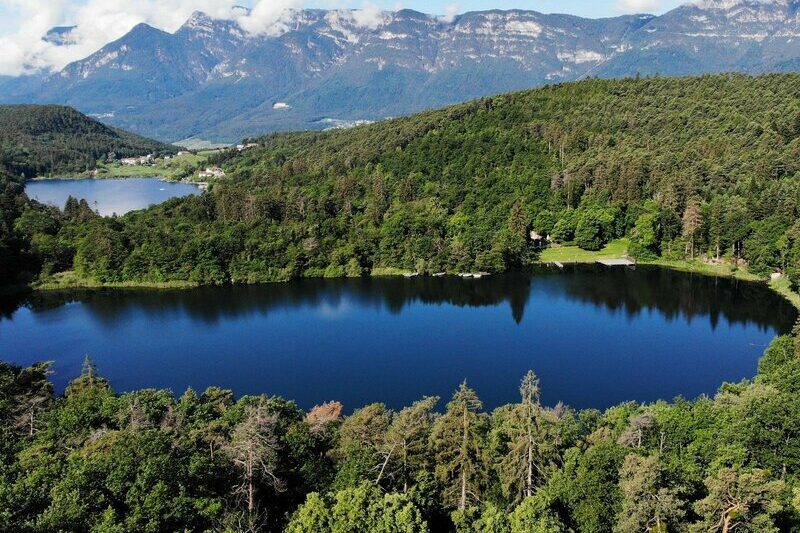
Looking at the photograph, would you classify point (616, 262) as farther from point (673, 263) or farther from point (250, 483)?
point (250, 483)

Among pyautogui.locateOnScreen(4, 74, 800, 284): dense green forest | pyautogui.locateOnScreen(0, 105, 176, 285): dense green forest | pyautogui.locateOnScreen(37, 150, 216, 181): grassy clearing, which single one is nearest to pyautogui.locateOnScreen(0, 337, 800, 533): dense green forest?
pyautogui.locateOnScreen(4, 74, 800, 284): dense green forest

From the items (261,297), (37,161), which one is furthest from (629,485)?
(37,161)

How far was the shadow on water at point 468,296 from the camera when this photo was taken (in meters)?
58.8

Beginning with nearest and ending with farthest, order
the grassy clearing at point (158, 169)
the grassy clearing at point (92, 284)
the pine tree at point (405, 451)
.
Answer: the pine tree at point (405, 451), the grassy clearing at point (92, 284), the grassy clearing at point (158, 169)

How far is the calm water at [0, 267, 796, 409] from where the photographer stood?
43.5 metres

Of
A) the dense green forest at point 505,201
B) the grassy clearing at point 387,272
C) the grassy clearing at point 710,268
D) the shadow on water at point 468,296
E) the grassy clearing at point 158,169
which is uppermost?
the grassy clearing at point 158,169

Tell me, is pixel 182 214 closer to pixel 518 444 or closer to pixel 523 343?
pixel 523 343

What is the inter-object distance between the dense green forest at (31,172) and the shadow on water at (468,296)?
7.12 m

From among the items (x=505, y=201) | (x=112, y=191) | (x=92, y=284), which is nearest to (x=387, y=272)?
(x=505, y=201)

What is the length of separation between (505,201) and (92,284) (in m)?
52.3

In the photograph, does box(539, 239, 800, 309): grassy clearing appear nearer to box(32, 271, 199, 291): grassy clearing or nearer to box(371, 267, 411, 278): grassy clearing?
box(371, 267, 411, 278): grassy clearing

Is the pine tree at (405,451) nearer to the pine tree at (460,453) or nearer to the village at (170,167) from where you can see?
the pine tree at (460,453)

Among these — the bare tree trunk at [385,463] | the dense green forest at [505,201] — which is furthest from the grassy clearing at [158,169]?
the bare tree trunk at [385,463]

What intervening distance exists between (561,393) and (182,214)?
6051 cm
